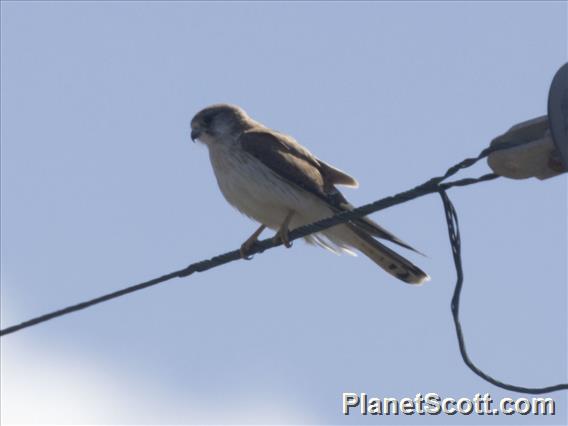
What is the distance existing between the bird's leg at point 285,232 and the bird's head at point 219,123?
965 mm

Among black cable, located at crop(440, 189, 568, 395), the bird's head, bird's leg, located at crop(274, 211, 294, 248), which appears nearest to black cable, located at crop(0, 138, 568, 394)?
black cable, located at crop(440, 189, 568, 395)

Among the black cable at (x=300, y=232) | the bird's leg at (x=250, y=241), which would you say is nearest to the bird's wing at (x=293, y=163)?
the bird's leg at (x=250, y=241)

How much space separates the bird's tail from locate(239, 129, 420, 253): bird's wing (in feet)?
0.45

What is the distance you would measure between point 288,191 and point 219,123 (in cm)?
133

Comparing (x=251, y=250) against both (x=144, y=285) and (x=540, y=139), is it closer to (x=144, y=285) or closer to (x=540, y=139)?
(x=144, y=285)

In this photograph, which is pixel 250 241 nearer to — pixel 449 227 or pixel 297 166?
pixel 297 166

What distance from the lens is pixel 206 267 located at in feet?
21.0

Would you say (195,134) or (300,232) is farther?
(195,134)

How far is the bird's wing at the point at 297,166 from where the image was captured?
8.66 m

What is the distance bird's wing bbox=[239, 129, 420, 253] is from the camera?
8.66 m

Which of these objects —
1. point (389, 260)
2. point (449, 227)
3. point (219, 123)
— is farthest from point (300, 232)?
point (219, 123)

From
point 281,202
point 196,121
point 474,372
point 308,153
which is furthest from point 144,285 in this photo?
point 196,121

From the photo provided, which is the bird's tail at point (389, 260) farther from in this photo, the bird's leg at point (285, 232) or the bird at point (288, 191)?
the bird's leg at point (285, 232)

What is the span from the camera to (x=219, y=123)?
32.0ft
